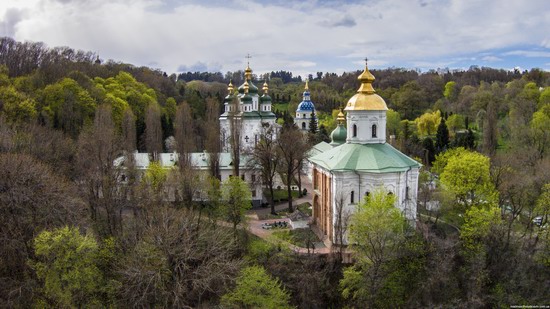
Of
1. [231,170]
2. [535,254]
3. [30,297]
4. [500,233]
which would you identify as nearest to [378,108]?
[500,233]

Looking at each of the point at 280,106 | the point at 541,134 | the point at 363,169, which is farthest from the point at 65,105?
the point at 280,106

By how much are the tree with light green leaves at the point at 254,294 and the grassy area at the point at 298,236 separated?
21.4 ft

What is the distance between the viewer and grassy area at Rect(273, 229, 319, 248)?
2614 centimetres

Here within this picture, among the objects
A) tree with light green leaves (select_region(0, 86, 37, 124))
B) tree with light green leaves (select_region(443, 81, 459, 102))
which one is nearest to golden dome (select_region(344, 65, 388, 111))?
tree with light green leaves (select_region(0, 86, 37, 124))

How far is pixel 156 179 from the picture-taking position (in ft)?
91.8

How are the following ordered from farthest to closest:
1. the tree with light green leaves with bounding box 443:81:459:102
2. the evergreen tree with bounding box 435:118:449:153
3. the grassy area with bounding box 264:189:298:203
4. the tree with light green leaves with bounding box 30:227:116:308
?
the tree with light green leaves with bounding box 443:81:459:102 → the evergreen tree with bounding box 435:118:449:153 → the grassy area with bounding box 264:189:298:203 → the tree with light green leaves with bounding box 30:227:116:308

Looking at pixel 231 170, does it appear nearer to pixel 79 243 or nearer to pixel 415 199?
pixel 415 199

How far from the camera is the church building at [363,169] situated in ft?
81.9

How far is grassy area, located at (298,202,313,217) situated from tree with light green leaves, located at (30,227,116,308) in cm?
1681

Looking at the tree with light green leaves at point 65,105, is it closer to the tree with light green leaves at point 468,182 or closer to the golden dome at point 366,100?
the golden dome at point 366,100

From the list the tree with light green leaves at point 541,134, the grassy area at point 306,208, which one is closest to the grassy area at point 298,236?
the grassy area at point 306,208

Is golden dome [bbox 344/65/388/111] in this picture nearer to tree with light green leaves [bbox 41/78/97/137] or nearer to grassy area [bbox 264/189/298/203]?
grassy area [bbox 264/189/298/203]

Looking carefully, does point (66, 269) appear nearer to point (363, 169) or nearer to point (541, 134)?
point (363, 169)

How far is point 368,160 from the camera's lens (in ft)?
82.9
